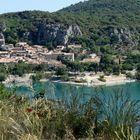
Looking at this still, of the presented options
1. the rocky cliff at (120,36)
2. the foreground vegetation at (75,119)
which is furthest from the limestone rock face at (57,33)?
the foreground vegetation at (75,119)

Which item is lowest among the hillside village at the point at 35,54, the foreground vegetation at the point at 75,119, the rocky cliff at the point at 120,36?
the hillside village at the point at 35,54

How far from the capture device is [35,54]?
1889 inches

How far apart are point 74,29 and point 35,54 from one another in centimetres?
785

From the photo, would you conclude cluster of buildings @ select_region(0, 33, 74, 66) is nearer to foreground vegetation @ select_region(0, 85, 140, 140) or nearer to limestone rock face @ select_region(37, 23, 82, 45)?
limestone rock face @ select_region(37, 23, 82, 45)

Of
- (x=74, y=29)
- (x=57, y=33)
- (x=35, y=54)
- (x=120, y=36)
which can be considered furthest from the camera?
(x=57, y=33)

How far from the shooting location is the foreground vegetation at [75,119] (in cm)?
267

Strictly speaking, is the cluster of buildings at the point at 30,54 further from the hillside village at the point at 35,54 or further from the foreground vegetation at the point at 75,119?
the foreground vegetation at the point at 75,119

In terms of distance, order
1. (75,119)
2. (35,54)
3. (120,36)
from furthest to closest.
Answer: (120,36) → (35,54) → (75,119)

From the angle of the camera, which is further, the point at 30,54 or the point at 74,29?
the point at 74,29

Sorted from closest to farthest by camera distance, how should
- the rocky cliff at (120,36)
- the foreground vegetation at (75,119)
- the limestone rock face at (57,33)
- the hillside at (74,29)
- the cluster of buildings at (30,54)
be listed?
the foreground vegetation at (75,119) → the cluster of buildings at (30,54) → the hillside at (74,29) → the rocky cliff at (120,36) → the limestone rock face at (57,33)

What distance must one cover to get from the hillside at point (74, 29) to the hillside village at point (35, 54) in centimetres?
235

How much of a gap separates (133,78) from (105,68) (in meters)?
3.73

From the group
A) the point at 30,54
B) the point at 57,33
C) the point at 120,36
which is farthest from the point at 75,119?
the point at 57,33

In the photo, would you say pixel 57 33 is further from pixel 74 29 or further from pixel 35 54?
pixel 35 54
